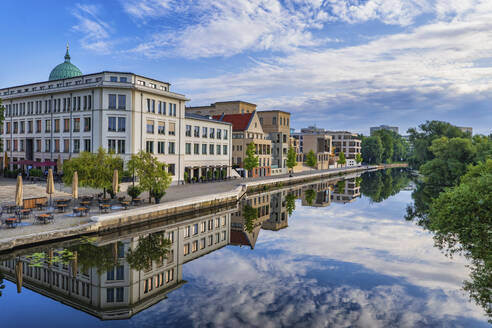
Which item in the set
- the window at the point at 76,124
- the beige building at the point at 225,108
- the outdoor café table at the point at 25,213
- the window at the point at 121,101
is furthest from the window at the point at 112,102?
the beige building at the point at 225,108

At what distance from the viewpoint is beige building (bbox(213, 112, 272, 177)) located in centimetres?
7700

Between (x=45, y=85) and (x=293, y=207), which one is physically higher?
(x=45, y=85)

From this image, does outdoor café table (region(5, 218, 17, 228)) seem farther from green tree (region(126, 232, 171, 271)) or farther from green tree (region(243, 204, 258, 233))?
green tree (region(243, 204, 258, 233))

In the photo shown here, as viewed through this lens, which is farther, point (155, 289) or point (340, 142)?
point (340, 142)

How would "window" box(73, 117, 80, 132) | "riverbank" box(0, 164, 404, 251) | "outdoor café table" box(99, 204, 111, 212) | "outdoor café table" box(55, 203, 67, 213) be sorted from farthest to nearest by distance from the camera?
"window" box(73, 117, 80, 132), "outdoor café table" box(99, 204, 111, 212), "outdoor café table" box(55, 203, 67, 213), "riverbank" box(0, 164, 404, 251)

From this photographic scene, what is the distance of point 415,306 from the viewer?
17.2 meters

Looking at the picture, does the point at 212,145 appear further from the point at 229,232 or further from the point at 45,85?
the point at 229,232

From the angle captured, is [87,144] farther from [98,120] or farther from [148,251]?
[148,251]

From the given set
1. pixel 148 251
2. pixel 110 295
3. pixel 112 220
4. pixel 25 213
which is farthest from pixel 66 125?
pixel 110 295

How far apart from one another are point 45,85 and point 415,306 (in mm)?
58892

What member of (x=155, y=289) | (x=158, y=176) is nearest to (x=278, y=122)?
(x=158, y=176)

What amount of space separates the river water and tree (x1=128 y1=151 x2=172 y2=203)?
3606 millimetres

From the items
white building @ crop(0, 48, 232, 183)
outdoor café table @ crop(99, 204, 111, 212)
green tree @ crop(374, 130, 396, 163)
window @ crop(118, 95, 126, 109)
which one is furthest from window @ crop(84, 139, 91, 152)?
green tree @ crop(374, 130, 396, 163)

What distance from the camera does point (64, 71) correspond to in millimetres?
67750
